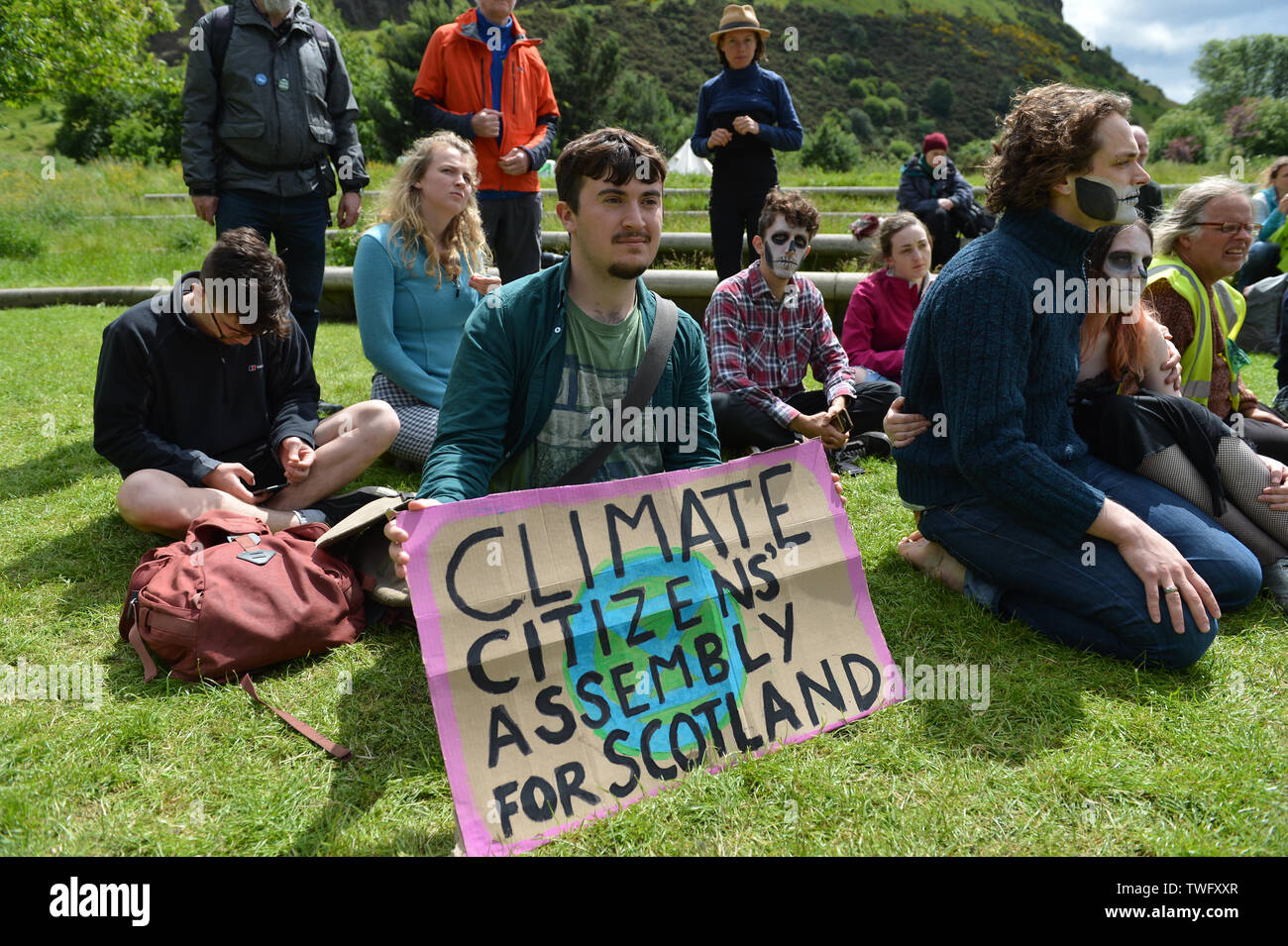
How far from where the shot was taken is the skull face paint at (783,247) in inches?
201

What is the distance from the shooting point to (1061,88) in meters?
3.28

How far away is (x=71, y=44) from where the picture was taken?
2045 centimetres

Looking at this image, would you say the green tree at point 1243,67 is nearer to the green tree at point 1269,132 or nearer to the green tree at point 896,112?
the green tree at point 896,112

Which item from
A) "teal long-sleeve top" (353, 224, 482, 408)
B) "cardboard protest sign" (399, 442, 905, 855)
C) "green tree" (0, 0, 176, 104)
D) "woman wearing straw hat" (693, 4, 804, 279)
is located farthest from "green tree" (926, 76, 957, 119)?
"cardboard protest sign" (399, 442, 905, 855)

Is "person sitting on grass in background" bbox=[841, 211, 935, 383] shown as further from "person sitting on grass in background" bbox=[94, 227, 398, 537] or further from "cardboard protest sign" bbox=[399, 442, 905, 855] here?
"person sitting on grass in background" bbox=[94, 227, 398, 537]

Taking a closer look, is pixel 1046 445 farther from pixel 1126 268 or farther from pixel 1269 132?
pixel 1269 132

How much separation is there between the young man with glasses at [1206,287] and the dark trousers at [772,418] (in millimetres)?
1626

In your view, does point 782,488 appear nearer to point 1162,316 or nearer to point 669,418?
point 669,418

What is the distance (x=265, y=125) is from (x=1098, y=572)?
4761 mm

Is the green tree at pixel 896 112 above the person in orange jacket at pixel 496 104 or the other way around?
above

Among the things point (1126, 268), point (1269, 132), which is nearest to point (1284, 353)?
point (1126, 268)

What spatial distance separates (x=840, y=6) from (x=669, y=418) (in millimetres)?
104953

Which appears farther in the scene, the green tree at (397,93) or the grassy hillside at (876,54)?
the grassy hillside at (876,54)

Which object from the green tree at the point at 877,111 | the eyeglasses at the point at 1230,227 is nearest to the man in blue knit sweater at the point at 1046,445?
the eyeglasses at the point at 1230,227
